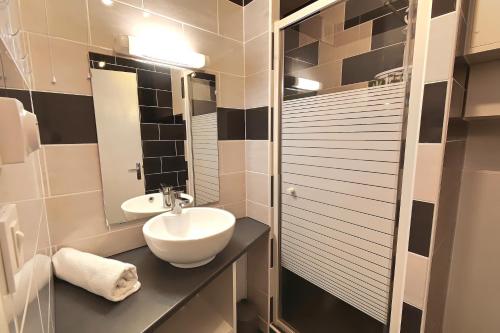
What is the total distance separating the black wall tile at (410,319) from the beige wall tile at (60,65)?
1.68 m

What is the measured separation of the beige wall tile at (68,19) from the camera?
3.02 feet

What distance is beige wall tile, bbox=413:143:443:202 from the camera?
83cm

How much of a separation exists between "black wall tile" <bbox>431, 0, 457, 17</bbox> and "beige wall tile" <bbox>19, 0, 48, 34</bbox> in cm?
146

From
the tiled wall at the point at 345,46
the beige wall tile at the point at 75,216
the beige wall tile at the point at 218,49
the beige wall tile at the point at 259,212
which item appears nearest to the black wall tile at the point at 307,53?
the tiled wall at the point at 345,46

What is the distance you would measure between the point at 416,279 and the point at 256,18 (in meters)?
1.62

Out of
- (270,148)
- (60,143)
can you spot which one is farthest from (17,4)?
(270,148)

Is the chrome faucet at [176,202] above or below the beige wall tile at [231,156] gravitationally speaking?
below

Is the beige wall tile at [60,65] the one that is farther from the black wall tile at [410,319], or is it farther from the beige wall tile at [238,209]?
the black wall tile at [410,319]

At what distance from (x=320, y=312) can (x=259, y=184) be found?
0.89 meters

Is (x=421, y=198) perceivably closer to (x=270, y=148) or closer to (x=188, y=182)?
(x=270, y=148)

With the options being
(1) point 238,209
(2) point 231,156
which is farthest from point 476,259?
(2) point 231,156

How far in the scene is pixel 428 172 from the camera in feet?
2.80

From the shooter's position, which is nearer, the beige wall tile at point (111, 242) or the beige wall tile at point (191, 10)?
the beige wall tile at point (111, 242)

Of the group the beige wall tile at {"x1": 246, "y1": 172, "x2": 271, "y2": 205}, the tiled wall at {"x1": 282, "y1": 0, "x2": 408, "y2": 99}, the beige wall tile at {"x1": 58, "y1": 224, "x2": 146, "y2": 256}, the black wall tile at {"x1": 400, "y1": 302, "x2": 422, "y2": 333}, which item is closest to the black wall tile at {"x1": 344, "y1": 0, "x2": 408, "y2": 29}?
the tiled wall at {"x1": 282, "y1": 0, "x2": 408, "y2": 99}
